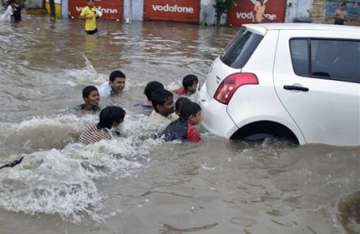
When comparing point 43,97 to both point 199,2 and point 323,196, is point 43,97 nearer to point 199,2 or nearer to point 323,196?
point 323,196

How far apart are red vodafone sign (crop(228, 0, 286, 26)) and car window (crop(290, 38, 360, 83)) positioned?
19.5 metres

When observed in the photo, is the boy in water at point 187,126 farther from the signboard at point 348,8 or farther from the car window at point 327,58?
the signboard at point 348,8

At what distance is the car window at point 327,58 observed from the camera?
5.54 metres

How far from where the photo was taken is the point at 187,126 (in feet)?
19.4

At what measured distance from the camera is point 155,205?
→ 457cm

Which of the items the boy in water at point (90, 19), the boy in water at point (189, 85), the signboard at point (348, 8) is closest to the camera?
the boy in water at point (189, 85)

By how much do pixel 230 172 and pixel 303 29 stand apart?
5.49 ft

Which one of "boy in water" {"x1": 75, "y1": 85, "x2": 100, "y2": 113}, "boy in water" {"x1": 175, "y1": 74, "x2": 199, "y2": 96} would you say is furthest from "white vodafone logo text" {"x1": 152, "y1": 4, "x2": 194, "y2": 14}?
"boy in water" {"x1": 75, "y1": 85, "x2": 100, "y2": 113}

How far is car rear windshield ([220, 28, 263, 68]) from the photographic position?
18.6ft

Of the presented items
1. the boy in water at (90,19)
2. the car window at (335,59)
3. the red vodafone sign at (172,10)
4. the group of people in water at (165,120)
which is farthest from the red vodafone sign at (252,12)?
the car window at (335,59)

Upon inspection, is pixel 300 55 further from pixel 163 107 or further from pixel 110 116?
pixel 110 116

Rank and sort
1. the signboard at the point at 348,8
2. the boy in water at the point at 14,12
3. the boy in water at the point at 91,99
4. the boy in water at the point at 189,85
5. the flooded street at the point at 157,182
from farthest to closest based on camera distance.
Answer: the signboard at the point at 348,8
the boy in water at the point at 14,12
the boy in water at the point at 189,85
the boy in water at the point at 91,99
the flooded street at the point at 157,182

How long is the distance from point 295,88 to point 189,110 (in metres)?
1.13

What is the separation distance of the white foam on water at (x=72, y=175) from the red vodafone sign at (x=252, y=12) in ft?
63.4
